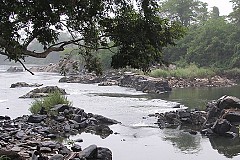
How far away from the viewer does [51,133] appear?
16.7 m

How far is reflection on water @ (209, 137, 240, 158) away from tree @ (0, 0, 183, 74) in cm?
709

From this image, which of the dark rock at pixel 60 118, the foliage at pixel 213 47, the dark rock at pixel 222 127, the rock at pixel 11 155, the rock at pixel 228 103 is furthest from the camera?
the foliage at pixel 213 47

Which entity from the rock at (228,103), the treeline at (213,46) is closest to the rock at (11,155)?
the rock at (228,103)

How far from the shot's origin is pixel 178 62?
51.4 metres

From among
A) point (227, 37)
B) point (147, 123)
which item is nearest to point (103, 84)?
point (227, 37)

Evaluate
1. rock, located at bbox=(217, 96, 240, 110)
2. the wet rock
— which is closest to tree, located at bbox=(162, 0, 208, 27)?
the wet rock

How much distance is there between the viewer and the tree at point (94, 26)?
7.32 metres

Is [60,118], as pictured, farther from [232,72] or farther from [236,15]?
[236,15]

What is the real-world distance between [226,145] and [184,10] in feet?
173

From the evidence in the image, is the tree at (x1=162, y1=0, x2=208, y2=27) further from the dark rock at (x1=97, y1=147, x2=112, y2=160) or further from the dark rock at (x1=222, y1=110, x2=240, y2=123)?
the dark rock at (x1=97, y1=147, x2=112, y2=160)

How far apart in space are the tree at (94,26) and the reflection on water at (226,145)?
7088 mm

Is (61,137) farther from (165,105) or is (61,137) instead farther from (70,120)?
(165,105)

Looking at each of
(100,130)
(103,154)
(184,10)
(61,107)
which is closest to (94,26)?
(103,154)

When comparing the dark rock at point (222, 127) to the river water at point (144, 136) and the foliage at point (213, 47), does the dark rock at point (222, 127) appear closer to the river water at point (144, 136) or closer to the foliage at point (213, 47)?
the river water at point (144, 136)
